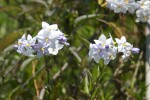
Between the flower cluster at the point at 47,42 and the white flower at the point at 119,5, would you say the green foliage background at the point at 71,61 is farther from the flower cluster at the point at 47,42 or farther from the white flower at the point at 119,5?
the flower cluster at the point at 47,42

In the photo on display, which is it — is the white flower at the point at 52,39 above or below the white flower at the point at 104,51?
above

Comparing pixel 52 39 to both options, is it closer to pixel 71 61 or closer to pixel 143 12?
pixel 143 12

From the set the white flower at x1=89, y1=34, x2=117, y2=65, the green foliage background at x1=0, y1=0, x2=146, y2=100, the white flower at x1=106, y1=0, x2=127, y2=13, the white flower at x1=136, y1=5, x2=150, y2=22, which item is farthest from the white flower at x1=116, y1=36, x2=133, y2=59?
the green foliage background at x1=0, y1=0, x2=146, y2=100

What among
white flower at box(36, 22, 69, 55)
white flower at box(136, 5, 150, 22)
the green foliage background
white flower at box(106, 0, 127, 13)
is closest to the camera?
white flower at box(36, 22, 69, 55)

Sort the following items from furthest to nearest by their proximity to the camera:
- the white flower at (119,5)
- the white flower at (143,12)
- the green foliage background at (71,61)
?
the green foliage background at (71,61)
the white flower at (143,12)
the white flower at (119,5)

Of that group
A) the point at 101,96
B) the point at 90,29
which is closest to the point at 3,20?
the point at 90,29

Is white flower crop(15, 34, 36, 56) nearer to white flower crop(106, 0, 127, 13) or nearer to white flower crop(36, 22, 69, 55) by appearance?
white flower crop(36, 22, 69, 55)

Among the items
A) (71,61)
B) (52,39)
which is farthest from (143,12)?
(71,61)

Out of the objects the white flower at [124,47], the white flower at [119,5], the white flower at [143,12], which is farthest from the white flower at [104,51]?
the white flower at [143,12]
